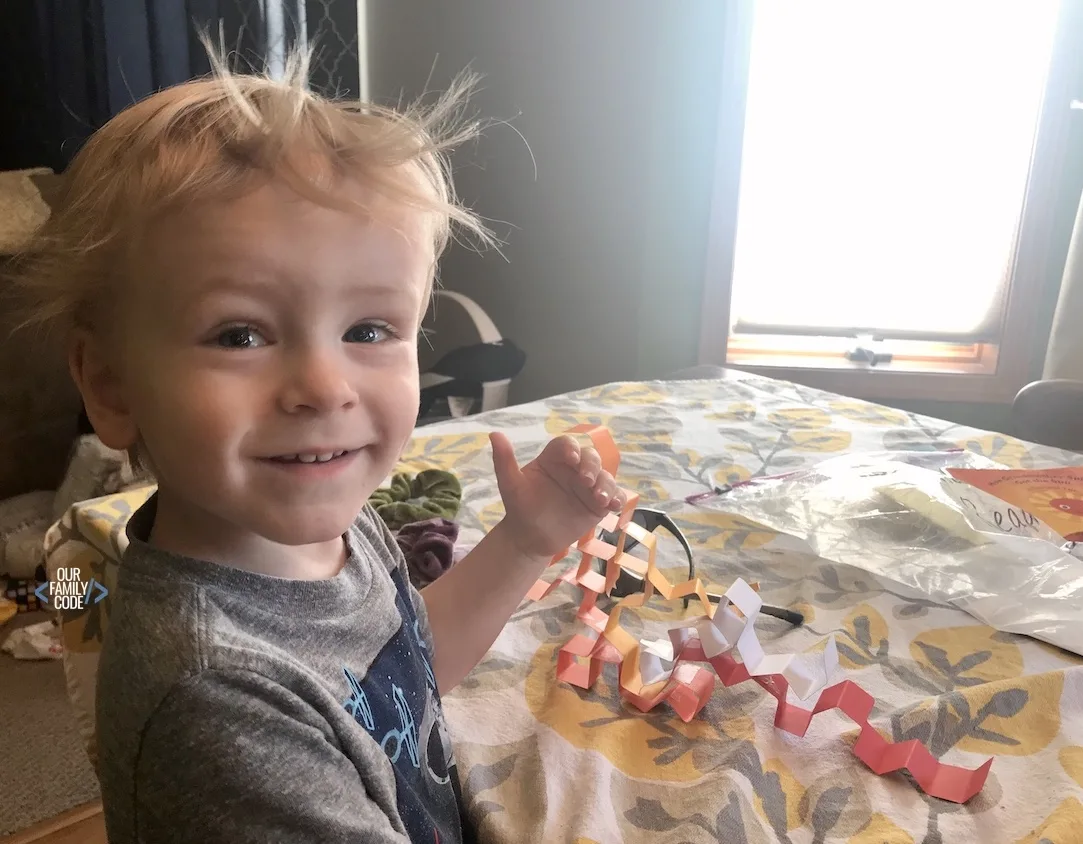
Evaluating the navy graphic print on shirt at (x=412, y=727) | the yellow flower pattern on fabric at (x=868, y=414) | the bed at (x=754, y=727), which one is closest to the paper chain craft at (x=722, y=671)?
the bed at (x=754, y=727)

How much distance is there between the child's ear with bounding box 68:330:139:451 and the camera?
1.64ft

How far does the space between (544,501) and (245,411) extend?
30 cm

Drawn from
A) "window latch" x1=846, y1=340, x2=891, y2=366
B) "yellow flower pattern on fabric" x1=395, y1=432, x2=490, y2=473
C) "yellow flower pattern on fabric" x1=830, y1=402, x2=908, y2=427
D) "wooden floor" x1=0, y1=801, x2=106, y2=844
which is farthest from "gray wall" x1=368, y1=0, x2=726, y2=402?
"wooden floor" x1=0, y1=801, x2=106, y2=844

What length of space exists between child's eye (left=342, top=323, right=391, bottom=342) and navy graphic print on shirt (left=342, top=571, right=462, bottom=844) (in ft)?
0.64

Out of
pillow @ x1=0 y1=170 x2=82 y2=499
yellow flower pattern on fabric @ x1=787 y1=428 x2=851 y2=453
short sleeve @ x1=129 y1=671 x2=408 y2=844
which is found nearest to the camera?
short sleeve @ x1=129 y1=671 x2=408 y2=844

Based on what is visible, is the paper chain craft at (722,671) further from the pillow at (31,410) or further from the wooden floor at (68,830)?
the pillow at (31,410)

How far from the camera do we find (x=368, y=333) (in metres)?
0.50

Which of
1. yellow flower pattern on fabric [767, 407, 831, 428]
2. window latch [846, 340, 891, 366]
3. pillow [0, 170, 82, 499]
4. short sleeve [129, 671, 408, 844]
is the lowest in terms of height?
pillow [0, 170, 82, 499]

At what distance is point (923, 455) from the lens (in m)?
1.17

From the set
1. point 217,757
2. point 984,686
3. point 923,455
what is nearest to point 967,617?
point 984,686

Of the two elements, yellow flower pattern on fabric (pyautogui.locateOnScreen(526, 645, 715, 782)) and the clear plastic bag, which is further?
the clear plastic bag

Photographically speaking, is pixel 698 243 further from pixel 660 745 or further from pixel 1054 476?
pixel 660 745

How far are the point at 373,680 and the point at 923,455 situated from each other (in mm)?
886

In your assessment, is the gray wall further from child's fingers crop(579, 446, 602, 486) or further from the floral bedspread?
child's fingers crop(579, 446, 602, 486)
